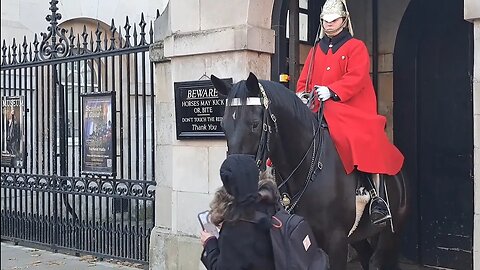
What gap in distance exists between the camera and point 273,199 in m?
3.23

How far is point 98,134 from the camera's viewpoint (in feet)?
28.6

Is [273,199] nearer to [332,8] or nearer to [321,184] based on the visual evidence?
[321,184]

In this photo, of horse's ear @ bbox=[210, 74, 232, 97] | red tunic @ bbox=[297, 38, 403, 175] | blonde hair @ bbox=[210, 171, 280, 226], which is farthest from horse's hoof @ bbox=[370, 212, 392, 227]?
blonde hair @ bbox=[210, 171, 280, 226]

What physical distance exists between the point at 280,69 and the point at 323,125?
6.47 ft

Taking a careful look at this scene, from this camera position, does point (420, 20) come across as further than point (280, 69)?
Yes

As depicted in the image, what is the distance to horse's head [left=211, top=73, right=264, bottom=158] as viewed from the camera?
4.02 meters

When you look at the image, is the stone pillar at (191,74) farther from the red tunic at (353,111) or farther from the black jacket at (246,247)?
the black jacket at (246,247)

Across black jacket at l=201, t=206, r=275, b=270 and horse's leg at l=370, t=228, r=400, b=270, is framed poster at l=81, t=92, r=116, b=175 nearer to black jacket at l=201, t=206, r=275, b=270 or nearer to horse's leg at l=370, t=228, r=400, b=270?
horse's leg at l=370, t=228, r=400, b=270

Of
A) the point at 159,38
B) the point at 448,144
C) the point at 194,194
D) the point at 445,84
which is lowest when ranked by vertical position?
the point at 194,194

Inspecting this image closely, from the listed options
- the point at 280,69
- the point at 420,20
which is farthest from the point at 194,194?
the point at 420,20

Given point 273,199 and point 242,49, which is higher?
point 242,49

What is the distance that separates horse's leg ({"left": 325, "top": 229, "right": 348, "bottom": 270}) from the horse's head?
103cm

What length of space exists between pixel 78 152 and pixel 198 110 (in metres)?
3.34

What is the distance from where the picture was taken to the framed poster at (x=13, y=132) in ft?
33.4
